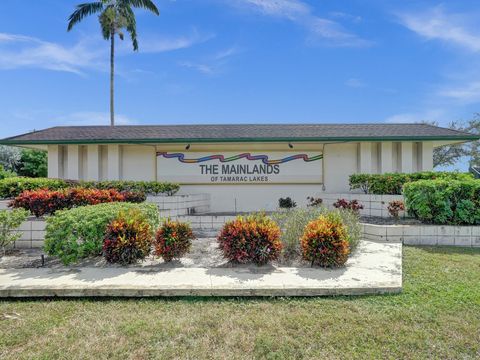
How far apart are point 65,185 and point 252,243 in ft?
23.8

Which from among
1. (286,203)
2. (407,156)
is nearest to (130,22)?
(286,203)

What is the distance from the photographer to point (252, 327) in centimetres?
296

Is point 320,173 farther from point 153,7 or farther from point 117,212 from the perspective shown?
point 153,7

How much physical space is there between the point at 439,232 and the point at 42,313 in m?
7.41

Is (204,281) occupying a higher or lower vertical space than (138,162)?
lower

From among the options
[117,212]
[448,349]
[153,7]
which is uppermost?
[153,7]

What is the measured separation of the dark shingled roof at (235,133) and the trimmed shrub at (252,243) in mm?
5757

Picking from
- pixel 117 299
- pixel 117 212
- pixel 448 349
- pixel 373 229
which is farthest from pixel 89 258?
pixel 373 229

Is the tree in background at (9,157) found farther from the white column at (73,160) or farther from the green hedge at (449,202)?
the green hedge at (449,202)

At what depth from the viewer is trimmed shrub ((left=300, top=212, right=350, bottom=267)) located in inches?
177

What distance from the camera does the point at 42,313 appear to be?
3.29 m

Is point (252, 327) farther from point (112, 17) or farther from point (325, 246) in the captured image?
point (112, 17)

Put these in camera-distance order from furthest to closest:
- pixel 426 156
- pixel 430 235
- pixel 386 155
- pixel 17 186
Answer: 1. pixel 426 156
2. pixel 386 155
3. pixel 17 186
4. pixel 430 235

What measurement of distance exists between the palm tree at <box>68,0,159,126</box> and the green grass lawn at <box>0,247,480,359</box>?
57.0 feet
